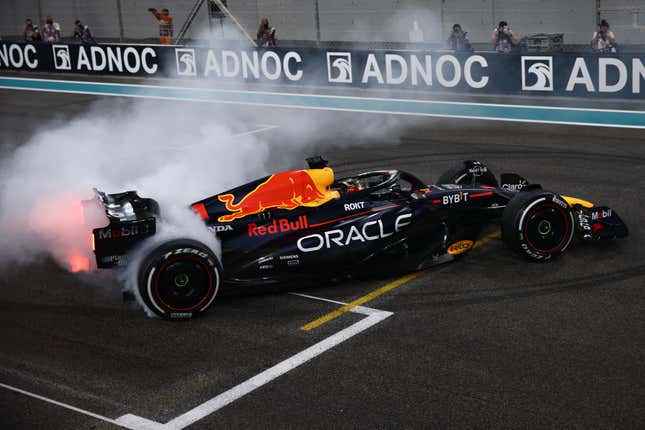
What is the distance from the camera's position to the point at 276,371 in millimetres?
6539

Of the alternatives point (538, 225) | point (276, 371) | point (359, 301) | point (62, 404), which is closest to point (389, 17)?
point (538, 225)

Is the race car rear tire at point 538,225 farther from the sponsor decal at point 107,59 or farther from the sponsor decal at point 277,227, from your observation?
the sponsor decal at point 107,59

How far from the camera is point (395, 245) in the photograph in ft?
27.0

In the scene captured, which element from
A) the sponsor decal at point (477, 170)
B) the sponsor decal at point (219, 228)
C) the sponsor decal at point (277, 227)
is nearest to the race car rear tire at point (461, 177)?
the sponsor decal at point (477, 170)

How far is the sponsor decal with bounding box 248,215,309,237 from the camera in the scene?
7.95 meters

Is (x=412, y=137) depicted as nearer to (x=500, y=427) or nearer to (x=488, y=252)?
(x=488, y=252)

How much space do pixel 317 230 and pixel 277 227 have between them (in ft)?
1.21

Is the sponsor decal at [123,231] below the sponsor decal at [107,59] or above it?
below

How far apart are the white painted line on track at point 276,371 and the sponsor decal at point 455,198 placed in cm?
149

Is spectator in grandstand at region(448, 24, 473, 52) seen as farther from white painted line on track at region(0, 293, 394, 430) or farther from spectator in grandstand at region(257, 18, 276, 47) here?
white painted line on track at region(0, 293, 394, 430)

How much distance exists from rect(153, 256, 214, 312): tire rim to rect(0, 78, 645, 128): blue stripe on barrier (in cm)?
1007

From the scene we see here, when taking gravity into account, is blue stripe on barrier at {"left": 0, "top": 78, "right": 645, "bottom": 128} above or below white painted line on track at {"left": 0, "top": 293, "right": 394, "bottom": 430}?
above

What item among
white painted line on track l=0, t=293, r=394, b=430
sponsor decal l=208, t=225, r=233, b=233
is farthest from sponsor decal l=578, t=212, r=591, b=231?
sponsor decal l=208, t=225, r=233, b=233

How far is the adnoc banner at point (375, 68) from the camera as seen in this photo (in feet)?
56.5
